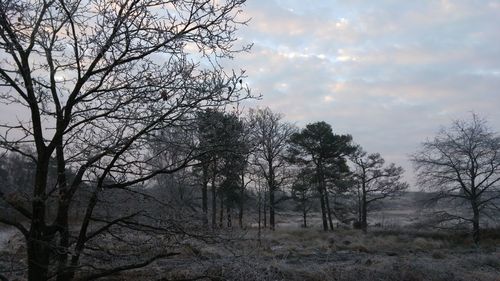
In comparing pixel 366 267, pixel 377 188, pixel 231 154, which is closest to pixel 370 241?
pixel 366 267

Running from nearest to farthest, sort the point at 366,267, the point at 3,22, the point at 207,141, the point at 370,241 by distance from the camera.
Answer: the point at 3,22
the point at 207,141
the point at 366,267
the point at 370,241

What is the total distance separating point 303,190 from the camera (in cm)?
4981

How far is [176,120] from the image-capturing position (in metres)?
5.50

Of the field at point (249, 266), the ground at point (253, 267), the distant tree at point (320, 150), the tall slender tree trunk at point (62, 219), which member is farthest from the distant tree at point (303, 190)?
the tall slender tree trunk at point (62, 219)

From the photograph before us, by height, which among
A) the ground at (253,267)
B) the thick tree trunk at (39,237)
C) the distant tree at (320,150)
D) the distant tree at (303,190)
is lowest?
the ground at (253,267)

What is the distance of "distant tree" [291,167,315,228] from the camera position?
48750mm

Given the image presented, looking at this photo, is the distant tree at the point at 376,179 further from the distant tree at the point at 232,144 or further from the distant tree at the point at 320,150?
the distant tree at the point at 232,144

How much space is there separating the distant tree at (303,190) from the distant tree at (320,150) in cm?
95

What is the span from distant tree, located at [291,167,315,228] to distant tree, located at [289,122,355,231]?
0.95 m

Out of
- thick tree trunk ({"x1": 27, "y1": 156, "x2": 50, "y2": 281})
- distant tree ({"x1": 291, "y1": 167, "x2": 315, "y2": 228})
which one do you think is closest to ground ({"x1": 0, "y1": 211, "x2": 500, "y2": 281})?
thick tree trunk ({"x1": 27, "y1": 156, "x2": 50, "y2": 281})

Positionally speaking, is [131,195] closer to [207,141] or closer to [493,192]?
[207,141]

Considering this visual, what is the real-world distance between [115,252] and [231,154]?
1786mm

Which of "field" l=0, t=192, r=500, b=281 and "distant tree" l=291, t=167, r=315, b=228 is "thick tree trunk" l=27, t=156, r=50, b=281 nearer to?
"field" l=0, t=192, r=500, b=281

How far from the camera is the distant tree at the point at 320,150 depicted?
48.9 meters
